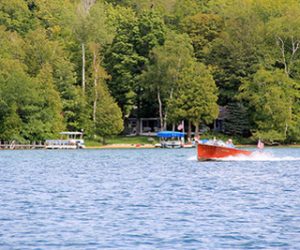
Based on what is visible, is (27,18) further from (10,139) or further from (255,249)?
(255,249)

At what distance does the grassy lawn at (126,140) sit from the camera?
4469 inches

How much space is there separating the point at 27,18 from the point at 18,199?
10010cm

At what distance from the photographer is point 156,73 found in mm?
114062

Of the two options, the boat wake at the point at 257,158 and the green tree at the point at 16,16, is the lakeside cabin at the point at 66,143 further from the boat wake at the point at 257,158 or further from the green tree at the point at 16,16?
the boat wake at the point at 257,158

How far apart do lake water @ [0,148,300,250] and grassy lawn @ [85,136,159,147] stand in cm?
5357

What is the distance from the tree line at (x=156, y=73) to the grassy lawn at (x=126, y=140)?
118 cm

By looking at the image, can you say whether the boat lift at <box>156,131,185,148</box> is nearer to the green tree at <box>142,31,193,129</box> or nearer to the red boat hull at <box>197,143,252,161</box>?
the green tree at <box>142,31,193,129</box>

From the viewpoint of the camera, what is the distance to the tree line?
4286 inches

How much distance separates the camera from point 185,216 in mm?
32719

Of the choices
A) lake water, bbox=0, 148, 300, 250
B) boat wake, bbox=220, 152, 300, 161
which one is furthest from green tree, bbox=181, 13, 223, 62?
lake water, bbox=0, 148, 300, 250

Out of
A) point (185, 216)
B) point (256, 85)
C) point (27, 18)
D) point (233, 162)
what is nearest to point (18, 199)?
point (185, 216)

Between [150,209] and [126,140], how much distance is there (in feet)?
268

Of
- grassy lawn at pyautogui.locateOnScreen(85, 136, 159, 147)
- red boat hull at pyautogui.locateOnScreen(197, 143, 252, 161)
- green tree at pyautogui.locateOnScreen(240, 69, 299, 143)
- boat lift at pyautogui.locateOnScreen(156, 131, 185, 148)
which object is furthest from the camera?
grassy lawn at pyautogui.locateOnScreen(85, 136, 159, 147)

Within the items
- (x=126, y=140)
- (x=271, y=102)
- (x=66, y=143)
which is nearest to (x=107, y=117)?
(x=66, y=143)
